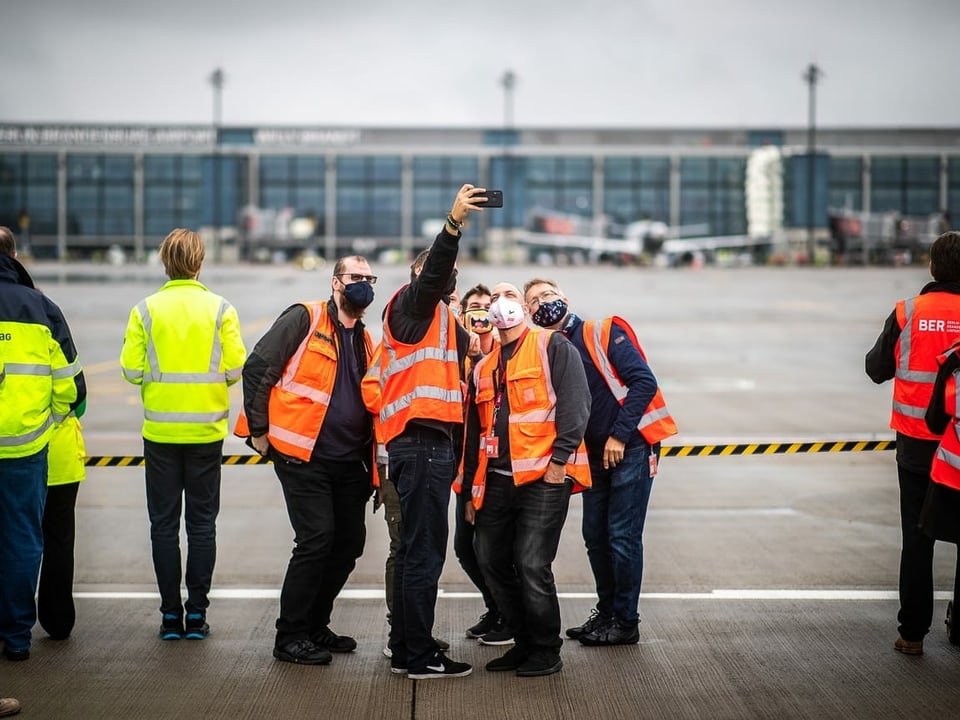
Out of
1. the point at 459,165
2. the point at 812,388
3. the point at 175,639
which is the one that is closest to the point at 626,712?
the point at 175,639

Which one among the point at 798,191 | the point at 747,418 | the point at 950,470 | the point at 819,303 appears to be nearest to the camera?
the point at 950,470

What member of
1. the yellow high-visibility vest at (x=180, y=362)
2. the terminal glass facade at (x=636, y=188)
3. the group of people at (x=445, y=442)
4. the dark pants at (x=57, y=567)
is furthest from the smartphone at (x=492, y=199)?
the terminal glass facade at (x=636, y=188)

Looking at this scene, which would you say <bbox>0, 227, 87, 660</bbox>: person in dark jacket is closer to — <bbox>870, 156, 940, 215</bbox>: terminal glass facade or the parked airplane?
the parked airplane

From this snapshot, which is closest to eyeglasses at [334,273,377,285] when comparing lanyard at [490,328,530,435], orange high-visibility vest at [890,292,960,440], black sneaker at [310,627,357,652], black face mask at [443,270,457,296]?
black face mask at [443,270,457,296]

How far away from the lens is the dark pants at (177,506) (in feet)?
20.8

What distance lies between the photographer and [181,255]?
6363mm

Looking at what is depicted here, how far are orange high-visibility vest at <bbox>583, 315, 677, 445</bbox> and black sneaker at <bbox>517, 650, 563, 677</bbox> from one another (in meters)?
1.37

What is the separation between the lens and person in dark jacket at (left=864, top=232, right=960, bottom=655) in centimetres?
611

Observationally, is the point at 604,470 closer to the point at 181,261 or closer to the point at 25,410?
the point at 181,261

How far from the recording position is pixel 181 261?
637 cm

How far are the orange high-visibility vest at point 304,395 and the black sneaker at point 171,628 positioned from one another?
48.6 inches

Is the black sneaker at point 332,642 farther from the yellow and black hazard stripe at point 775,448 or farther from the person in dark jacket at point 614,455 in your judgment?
the yellow and black hazard stripe at point 775,448

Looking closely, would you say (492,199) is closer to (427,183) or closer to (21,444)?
(21,444)

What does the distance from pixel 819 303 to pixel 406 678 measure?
140 feet
